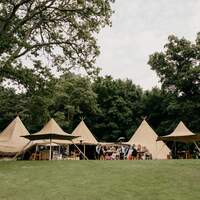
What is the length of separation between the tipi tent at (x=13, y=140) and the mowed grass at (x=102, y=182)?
12027 mm

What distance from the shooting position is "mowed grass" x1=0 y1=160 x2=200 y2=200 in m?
10.1

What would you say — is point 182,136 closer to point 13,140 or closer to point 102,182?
point 13,140

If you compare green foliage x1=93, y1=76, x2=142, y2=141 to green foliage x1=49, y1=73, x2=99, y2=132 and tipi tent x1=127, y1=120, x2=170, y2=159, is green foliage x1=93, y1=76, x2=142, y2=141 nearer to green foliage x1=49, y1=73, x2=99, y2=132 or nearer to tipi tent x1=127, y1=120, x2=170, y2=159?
green foliage x1=49, y1=73, x2=99, y2=132

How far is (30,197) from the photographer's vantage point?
32.9 ft

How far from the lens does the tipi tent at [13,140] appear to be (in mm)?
27922

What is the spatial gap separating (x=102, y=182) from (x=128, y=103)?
1449 inches

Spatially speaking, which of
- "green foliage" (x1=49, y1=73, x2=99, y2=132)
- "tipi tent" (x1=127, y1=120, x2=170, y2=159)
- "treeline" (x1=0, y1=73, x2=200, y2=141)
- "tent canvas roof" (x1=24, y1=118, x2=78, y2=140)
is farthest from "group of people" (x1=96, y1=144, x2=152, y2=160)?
"green foliage" (x1=49, y1=73, x2=99, y2=132)

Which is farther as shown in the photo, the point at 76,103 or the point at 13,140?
the point at 76,103

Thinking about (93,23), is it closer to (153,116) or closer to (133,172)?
(133,172)

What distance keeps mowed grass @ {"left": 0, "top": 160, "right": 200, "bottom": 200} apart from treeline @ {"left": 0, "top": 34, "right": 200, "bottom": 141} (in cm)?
2204

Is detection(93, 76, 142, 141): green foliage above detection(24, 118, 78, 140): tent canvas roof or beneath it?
above

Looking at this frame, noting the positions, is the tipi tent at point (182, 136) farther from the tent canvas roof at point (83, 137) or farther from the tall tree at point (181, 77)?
the tall tree at point (181, 77)

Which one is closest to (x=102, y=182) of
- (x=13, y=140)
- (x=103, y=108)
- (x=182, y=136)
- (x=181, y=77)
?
(x=182, y=136)

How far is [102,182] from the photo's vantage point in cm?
1209
